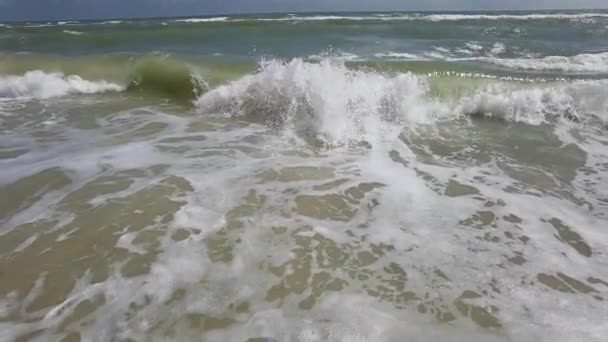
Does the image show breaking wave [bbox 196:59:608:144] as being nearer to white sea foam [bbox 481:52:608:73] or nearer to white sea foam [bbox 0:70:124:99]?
white sea foam [bbox 481:52:608:73]

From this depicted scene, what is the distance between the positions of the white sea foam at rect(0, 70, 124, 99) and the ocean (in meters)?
0.73

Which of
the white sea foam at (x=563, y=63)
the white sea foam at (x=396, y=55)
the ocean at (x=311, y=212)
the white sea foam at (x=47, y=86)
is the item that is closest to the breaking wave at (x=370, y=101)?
the ocean at (x=311, y=212)

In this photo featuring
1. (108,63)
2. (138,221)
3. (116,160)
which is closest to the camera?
(138,221)

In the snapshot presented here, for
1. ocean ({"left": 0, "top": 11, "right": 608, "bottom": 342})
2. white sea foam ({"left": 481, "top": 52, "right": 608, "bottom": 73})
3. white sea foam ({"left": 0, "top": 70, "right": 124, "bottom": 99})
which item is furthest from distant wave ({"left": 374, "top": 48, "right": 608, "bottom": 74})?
white sea foam ({"left": 0, "top": 70, "right": 124, "bottom": 99})

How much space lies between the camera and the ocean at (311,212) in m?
2.13

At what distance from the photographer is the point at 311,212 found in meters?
3.10

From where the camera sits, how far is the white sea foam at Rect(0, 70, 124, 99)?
25.1 feet

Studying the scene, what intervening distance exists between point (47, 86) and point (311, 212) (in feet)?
22.4

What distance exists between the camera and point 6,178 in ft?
11.9

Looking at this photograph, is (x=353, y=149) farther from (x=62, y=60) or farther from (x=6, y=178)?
(x=62, y=60)

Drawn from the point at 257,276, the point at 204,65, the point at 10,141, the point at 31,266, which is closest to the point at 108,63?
the point at 204,65

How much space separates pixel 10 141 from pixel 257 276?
3887mm

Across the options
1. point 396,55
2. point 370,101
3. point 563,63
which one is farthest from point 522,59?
point 370,101

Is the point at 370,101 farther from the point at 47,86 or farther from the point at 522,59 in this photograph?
the point at 522,59
